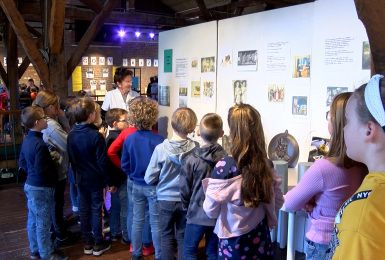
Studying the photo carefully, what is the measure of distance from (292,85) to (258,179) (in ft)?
5.10

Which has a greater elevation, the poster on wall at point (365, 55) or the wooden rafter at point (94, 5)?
the wooden rafter at point (94, 5)

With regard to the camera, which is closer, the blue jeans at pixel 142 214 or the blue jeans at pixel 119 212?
the blue jeans at pixel 142 214

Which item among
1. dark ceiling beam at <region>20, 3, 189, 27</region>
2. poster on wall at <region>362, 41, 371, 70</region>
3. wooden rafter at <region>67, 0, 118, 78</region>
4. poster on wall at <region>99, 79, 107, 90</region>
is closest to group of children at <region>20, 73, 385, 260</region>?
poster on wall at <region>362, 41, 371, 70</region>

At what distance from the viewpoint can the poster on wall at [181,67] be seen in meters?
4.54

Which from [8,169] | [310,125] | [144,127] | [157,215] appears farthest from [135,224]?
[8,169]

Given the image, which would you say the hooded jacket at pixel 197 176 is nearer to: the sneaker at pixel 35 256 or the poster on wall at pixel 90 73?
the sneaker at pixel 35 256

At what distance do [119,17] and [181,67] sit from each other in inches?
169

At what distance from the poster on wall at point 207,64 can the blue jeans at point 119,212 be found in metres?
1.69

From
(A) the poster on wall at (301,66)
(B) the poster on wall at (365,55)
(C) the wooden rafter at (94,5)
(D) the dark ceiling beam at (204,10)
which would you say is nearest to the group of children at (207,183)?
(B) the poster on wall at (365,55)

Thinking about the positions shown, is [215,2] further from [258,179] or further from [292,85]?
[258,179]

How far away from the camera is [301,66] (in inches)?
121

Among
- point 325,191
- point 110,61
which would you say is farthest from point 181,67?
point 110,61

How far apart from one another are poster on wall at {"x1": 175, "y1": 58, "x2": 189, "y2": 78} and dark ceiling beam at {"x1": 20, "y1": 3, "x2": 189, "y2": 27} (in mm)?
3636

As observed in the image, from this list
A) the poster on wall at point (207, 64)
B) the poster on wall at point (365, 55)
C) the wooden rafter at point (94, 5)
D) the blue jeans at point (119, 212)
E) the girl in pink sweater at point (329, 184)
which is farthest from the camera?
the wooden rafter at point (94, 5)
